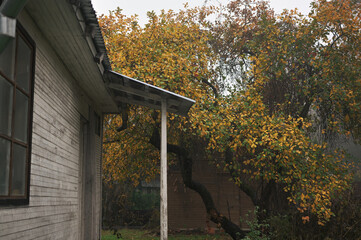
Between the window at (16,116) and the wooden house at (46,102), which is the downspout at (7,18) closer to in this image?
the wooden house at (46,102)

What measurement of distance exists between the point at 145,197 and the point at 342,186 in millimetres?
7997

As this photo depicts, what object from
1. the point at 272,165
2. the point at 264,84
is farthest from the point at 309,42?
the point at 272,165

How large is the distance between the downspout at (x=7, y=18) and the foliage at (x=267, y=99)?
755 centimetres

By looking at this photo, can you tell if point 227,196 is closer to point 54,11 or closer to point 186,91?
point 186,91

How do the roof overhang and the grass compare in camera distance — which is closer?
the roof overhang

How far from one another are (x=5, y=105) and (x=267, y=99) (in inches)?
355

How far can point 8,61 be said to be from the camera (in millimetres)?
3400

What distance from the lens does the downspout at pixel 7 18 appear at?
60.9 inches

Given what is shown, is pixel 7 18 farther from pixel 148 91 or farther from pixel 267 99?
pixel 267 99

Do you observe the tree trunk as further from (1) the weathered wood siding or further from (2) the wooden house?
(1) the weathered wood siding

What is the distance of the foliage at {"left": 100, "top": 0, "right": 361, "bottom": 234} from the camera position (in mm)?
9375

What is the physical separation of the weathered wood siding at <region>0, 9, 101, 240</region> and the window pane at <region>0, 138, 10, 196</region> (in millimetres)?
155

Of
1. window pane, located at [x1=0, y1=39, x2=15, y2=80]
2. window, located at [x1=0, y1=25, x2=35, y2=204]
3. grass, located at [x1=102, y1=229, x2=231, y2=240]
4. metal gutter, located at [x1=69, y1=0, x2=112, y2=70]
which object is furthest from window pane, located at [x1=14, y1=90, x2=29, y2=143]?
grass, located at [x1=102, y1=229, x2=231, y2=240]

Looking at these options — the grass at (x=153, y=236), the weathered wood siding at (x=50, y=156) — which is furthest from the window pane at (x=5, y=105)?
the grass at (x=153, y=236)
